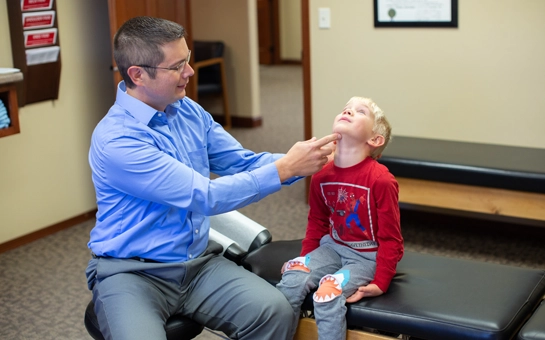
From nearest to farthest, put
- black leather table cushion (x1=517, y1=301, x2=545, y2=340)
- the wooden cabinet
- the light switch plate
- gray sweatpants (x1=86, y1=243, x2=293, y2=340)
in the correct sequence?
black leather table cushion (x1=517, y1=301, x2=545, y2=340)
gray sweatpants (x1=86, y1=243, x2=293, y2=340)
the wooden cabinet
the light switch plate

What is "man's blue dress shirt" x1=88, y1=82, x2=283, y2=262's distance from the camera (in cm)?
193

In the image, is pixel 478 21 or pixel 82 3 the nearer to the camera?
pixel 478 21

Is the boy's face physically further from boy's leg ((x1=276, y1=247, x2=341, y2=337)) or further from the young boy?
boy's leg ((x1=276, y1=247, x2=341, y2=337))

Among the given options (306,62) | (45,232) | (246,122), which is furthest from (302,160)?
(246,122)

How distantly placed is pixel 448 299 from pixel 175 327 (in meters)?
0.77

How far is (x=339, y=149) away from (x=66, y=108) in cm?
228

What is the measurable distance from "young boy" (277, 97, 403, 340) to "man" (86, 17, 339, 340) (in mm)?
88

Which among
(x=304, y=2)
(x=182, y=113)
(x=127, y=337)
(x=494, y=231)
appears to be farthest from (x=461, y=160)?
(x=127, y=337)

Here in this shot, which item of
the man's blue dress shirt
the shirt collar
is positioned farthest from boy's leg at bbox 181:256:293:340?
the shirt collar

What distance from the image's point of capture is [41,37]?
367 cm

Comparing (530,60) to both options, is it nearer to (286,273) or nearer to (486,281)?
(486,281)

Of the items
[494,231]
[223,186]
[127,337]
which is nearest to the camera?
[127,337]

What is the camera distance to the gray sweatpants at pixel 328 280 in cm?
196

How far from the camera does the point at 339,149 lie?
6.96 feet
